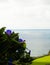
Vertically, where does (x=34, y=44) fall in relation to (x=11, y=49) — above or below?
below

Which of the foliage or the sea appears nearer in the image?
the foliage

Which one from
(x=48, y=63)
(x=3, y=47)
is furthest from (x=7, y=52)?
(x=48, y=63)

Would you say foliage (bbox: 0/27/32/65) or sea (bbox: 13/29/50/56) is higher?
foliage (bbox: 0/27/32/65)

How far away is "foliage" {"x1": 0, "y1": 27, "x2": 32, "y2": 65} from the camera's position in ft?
6.78

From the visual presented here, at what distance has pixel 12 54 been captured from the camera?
2117 mm

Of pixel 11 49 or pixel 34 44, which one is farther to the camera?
pixel 34 44

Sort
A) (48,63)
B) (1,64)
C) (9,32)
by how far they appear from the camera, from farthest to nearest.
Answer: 1. (48,63)
2. (9,32)
3. (1,64)

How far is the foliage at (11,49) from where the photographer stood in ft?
6.78

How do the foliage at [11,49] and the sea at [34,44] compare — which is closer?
the foliage at [11,49]

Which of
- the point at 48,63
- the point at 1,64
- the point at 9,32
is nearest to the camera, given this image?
the point at 1,64

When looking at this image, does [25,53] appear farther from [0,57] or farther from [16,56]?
[0,57]

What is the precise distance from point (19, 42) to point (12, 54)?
118 mm

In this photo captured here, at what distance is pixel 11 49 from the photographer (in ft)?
6.96

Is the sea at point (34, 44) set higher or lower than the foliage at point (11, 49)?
lower
